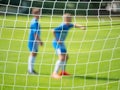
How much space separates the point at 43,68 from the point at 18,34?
5571 millimetres

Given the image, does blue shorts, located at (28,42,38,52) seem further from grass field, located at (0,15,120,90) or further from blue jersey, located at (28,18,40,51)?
grass field, located at (0,15,120,90)

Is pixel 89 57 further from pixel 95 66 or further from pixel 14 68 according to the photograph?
pixel 14 68

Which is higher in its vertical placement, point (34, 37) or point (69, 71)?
point (34, 37)

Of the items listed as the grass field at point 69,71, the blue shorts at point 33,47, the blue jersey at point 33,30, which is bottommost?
the grass field at point 69,71

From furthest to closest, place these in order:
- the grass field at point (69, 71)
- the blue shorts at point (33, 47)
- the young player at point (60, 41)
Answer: the blue shorts at point (33, 47) → the young player at point (60, 41) → the grass field at point (69, 71)

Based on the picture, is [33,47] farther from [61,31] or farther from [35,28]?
[61,31]

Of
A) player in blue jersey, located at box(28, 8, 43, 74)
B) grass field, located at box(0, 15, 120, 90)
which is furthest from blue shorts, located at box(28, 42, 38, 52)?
grass field, located at box(0, 15, 120, 90)

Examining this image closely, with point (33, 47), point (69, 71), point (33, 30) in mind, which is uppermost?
point (33, 30)

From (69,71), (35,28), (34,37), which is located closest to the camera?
Result: (35,28)

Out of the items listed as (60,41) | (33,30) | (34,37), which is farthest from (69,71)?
(33,30)

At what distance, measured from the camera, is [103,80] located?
6848mm

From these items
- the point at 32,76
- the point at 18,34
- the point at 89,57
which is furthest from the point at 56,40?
the point at 18,34

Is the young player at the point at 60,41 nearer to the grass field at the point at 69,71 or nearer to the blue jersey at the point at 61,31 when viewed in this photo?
the blue jersey at the point at 61,31

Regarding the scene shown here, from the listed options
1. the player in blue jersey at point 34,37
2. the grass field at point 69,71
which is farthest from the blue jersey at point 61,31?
the player in blue jersey at point 34,37
